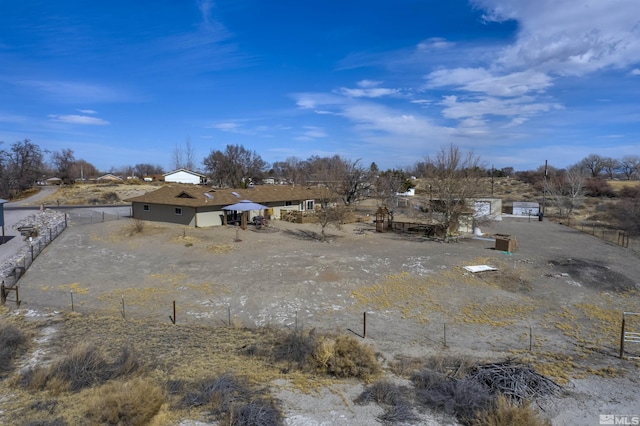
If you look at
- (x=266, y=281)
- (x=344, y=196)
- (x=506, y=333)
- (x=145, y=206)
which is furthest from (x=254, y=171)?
(x=506, y=333)

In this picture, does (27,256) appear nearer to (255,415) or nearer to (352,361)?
(255,415)

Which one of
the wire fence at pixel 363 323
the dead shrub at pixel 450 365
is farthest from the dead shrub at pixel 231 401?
the dead shrub at pixel 450 365

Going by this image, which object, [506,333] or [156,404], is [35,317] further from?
[506,333]

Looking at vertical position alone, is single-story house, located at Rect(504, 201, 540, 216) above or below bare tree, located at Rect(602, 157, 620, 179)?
below

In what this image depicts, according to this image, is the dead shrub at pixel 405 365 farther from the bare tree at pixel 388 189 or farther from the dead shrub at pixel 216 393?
the bare tree at pixel 388 189

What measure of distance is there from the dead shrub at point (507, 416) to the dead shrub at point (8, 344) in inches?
446

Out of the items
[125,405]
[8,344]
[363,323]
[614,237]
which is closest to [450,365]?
[363,323]

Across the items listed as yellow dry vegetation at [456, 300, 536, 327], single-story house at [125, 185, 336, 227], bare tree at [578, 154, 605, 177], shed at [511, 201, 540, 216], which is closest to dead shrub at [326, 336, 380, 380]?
yellow dry vegetation at [456, 300, 536, 327]

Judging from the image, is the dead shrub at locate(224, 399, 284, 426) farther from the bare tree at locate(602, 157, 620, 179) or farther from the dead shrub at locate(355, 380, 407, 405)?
the bare tree at locate(602, 157, 620, 179)

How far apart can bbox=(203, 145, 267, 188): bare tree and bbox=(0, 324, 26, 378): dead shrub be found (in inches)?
2420

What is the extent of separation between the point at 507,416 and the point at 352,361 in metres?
3.78

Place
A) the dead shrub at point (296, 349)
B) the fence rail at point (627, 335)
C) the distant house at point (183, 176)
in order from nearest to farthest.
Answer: the dead shrub at point (296, 349), the fence rail at point (627, 335), the distant house at point (183, 176)

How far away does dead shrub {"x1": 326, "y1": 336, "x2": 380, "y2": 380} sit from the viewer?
983cm

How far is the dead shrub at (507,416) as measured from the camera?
7.50 m
